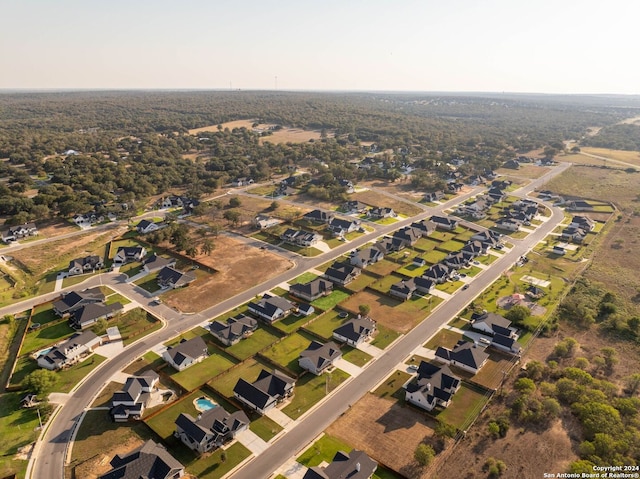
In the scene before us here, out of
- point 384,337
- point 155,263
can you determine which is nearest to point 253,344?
point 384,337

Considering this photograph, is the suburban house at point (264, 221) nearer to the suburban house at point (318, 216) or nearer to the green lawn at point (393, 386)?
the suburban house at point (318, 216)

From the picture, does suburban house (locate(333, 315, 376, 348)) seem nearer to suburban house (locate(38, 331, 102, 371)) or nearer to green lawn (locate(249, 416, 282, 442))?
green lawn (locate(249, 416, 282, 442))

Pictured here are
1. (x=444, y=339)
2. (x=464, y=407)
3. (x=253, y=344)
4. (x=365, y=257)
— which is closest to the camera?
(x=464, y=407)

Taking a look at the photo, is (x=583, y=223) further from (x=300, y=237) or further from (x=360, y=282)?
(x=300, y=237)

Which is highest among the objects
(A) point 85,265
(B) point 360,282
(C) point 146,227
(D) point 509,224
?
(C) point 146,227

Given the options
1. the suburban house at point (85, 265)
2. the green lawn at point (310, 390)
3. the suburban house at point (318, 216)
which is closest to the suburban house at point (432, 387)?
the green lawn at point (310, 390)

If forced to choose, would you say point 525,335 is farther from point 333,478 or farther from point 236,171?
point 236,171
